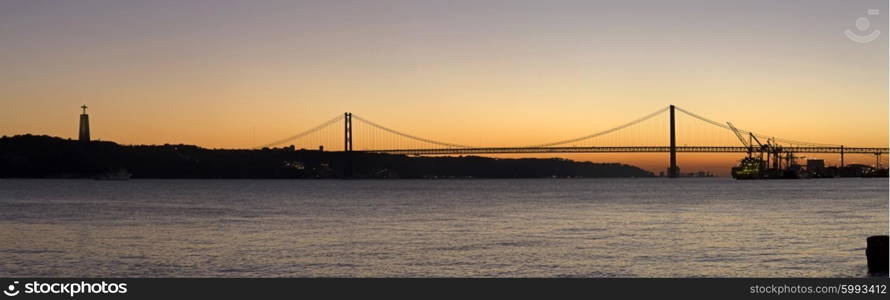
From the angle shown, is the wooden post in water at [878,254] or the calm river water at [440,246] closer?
the wooden post in water at [878,254]

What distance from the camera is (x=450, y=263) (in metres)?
24.2

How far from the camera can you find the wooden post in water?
19688 millimetres

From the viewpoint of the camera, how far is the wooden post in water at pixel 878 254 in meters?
19.7

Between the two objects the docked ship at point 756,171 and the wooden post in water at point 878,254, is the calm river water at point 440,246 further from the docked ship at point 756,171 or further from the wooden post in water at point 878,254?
the docked ship at point 756,171
